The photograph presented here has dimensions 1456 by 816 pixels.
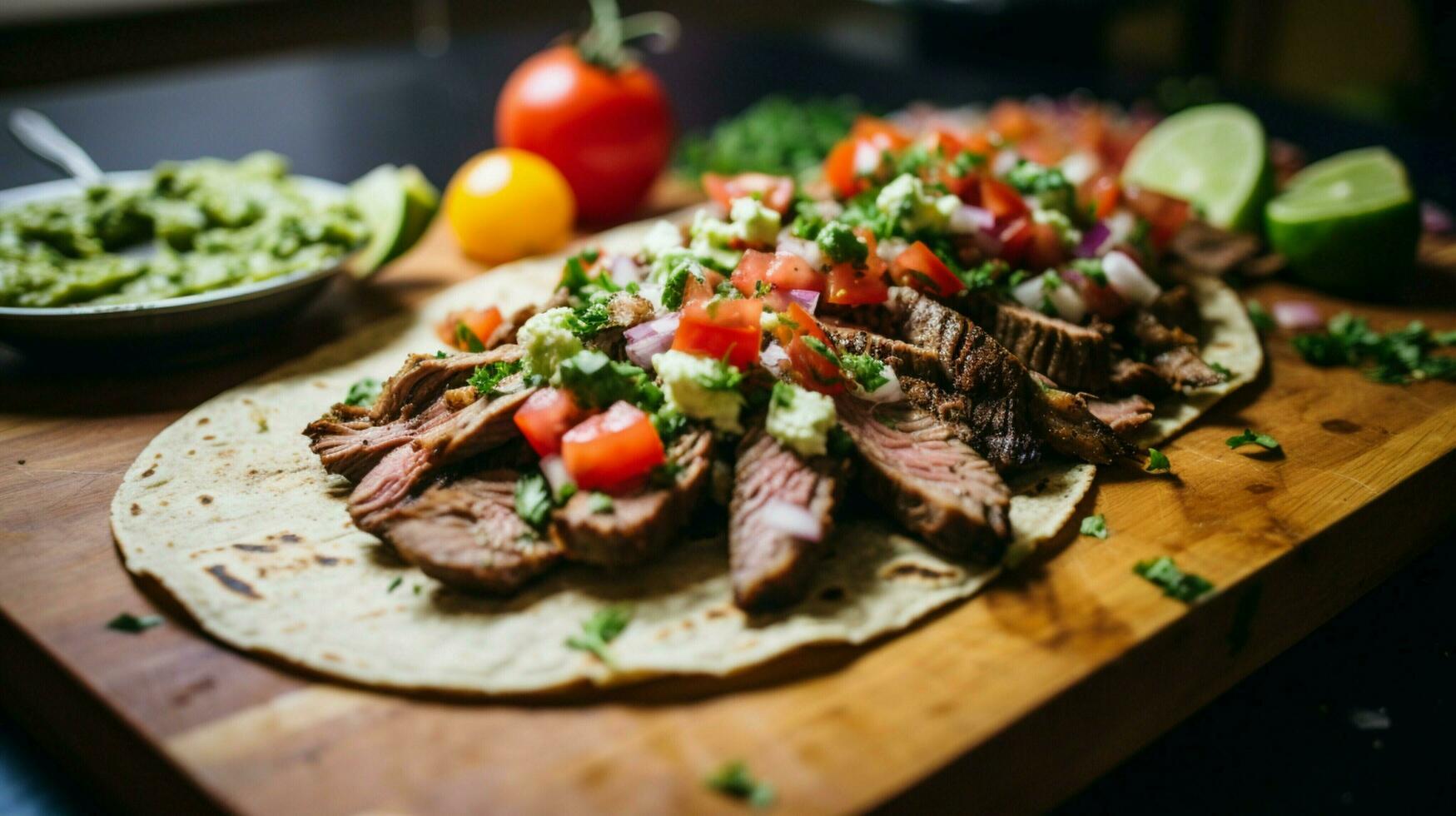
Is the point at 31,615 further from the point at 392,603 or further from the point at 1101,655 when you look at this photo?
the point at 1101,655

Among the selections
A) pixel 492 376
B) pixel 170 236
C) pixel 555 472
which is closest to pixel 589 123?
pixel 170 236

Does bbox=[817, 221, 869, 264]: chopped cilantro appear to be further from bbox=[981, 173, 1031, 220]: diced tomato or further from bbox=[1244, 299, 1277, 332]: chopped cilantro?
bbox=[1244, 299, 1277, 332]: chopped cilantro

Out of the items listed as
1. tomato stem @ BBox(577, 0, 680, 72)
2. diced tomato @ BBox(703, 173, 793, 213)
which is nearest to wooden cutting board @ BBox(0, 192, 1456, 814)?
diced tomato @ BBox(703, 173, 793, 213)

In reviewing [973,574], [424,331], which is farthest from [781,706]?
[424,331]

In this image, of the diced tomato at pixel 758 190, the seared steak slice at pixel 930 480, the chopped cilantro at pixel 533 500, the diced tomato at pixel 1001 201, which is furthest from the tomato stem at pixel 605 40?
the chopped cilantro at pixel 533 500

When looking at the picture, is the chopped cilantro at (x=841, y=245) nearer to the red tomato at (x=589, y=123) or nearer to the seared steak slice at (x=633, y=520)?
the seared steak slice at (x=633, y=520)
